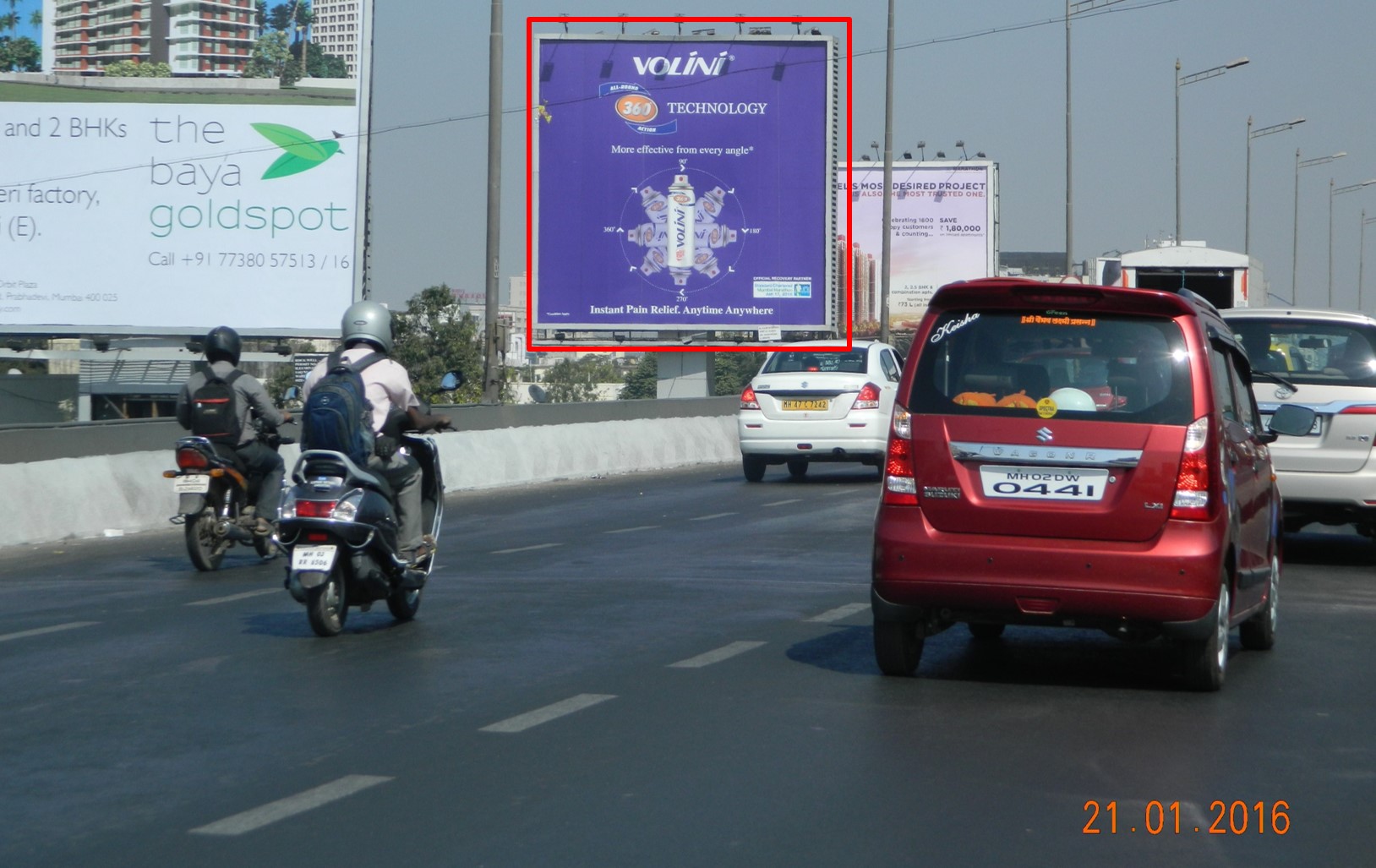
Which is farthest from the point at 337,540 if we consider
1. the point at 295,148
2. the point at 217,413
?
the point at 295,148

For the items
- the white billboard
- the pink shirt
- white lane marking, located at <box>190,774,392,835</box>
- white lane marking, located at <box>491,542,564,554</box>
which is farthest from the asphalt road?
the white billboard

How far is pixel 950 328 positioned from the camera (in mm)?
7934

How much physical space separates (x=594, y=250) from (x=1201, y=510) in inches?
1131

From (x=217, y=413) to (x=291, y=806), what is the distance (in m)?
8.09

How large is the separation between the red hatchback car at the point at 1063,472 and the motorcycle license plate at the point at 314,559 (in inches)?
111

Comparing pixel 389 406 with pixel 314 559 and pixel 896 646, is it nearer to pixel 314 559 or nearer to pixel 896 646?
pixel 314 559

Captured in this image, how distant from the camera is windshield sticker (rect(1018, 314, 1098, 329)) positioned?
25.6ft

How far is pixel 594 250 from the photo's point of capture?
117 feet

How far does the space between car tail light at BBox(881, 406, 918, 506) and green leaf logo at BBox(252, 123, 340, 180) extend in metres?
30.4

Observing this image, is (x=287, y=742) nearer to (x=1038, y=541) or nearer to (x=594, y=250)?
(x=1038, y=541)

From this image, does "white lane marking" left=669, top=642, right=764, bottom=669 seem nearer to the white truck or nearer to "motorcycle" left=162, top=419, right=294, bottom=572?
"motorcycle" left=162, top=419, right=294, bottom=572

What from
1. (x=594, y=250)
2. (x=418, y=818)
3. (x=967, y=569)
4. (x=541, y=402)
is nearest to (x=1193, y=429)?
(x=967, y=569)

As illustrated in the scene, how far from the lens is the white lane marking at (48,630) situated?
9.52 meters

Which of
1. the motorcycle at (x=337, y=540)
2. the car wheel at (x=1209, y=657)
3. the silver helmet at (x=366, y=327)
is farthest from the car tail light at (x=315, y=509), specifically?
the car wheel at (x=1209, y=657)
